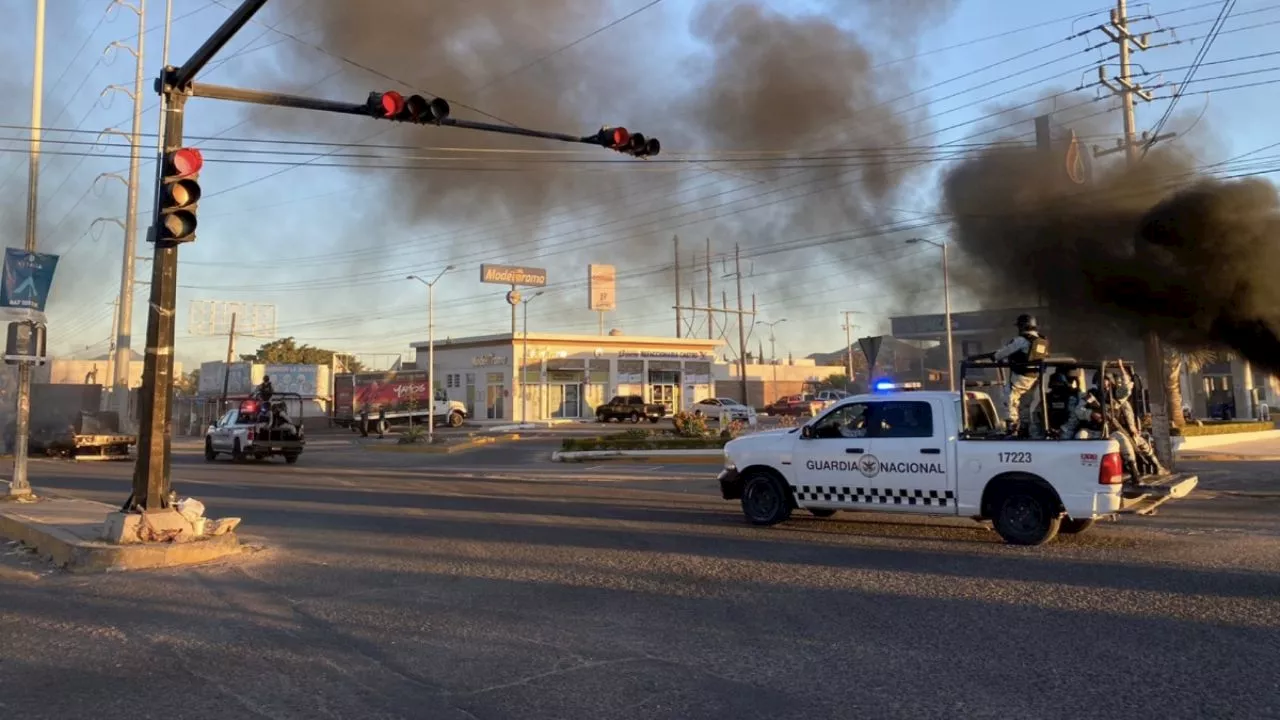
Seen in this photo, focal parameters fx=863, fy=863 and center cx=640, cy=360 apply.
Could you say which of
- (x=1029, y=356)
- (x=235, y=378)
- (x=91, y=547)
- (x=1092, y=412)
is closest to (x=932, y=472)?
(x=1029, y=356)

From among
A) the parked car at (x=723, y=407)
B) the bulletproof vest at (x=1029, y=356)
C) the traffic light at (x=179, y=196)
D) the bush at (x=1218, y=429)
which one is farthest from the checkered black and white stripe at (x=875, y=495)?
the parked car at (x=723, y=407)

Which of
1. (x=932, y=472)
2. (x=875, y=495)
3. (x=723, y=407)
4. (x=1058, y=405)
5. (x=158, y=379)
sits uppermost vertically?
(x=723, y=407)

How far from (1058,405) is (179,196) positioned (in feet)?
30.5

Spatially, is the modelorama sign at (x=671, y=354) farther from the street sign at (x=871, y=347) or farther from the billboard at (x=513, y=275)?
the street sign at (x=871, y=347)

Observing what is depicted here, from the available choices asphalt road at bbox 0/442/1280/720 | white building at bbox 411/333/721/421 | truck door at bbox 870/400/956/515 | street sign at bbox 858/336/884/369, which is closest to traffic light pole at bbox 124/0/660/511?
asphalt road at bbox 0/442/1280/720

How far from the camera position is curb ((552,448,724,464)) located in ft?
73.8

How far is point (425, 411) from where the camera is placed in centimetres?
4475

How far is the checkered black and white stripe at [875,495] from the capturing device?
8859mm

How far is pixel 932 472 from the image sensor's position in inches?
351

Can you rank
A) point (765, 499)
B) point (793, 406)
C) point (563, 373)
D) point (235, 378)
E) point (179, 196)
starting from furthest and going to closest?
point (235, 378) → point (563, 373) → point (793, 406) → point (765, 499) → point (179, 196)

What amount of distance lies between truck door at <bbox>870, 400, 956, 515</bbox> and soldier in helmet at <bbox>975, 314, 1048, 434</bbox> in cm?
93

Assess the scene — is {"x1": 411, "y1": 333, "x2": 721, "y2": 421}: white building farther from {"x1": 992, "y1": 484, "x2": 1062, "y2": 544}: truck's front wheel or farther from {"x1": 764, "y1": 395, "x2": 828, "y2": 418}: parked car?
{"x1": 992, "y1": 484, "x2": 1062, "y2": 544}: truck's front wheel

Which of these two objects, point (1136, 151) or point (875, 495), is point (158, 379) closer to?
point (875, 495)

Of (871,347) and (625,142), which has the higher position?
(625,142)
